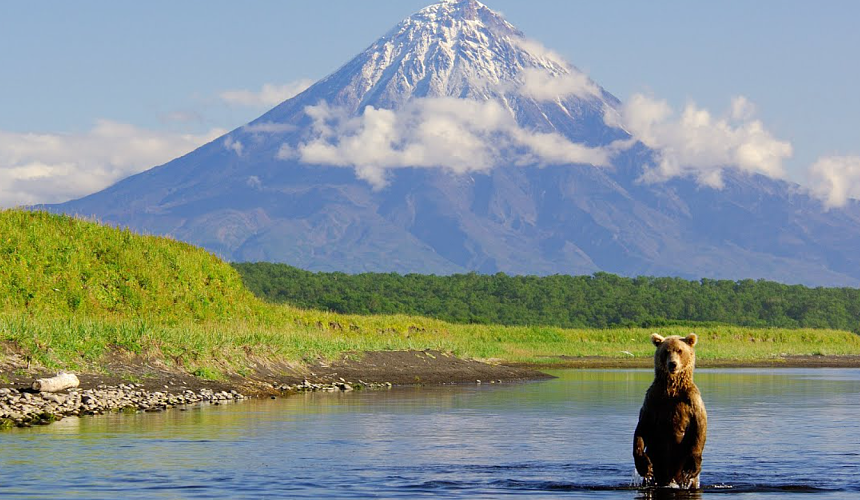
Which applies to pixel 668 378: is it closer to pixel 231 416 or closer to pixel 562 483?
pixel 562 483

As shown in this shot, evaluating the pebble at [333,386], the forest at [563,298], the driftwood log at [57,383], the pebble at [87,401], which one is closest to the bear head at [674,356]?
the pebble at [87,401]

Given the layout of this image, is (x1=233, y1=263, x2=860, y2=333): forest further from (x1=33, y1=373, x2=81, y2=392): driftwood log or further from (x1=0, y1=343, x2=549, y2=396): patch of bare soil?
(x1=33, y1=373, x2=81, y2=392): driftwood log

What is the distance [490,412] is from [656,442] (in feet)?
53.5

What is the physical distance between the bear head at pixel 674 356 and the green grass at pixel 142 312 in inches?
821

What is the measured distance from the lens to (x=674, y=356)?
1752 cm

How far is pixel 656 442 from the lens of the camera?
18.3m

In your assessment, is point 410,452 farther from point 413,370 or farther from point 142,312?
point 142,312

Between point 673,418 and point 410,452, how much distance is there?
8.09 metres

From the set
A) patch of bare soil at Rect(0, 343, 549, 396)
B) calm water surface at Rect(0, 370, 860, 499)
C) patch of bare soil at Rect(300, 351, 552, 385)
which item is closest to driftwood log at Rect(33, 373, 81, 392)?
patch of bare soil at Rect(0, 343, 549, 396)

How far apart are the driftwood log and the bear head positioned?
18316 millimetres

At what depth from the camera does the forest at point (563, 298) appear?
456ft

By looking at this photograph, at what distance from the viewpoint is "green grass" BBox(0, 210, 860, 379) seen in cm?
3819

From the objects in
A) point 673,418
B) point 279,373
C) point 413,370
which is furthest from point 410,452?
point 413,370

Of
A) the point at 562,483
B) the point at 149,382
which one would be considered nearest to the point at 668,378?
the point at 562,483
